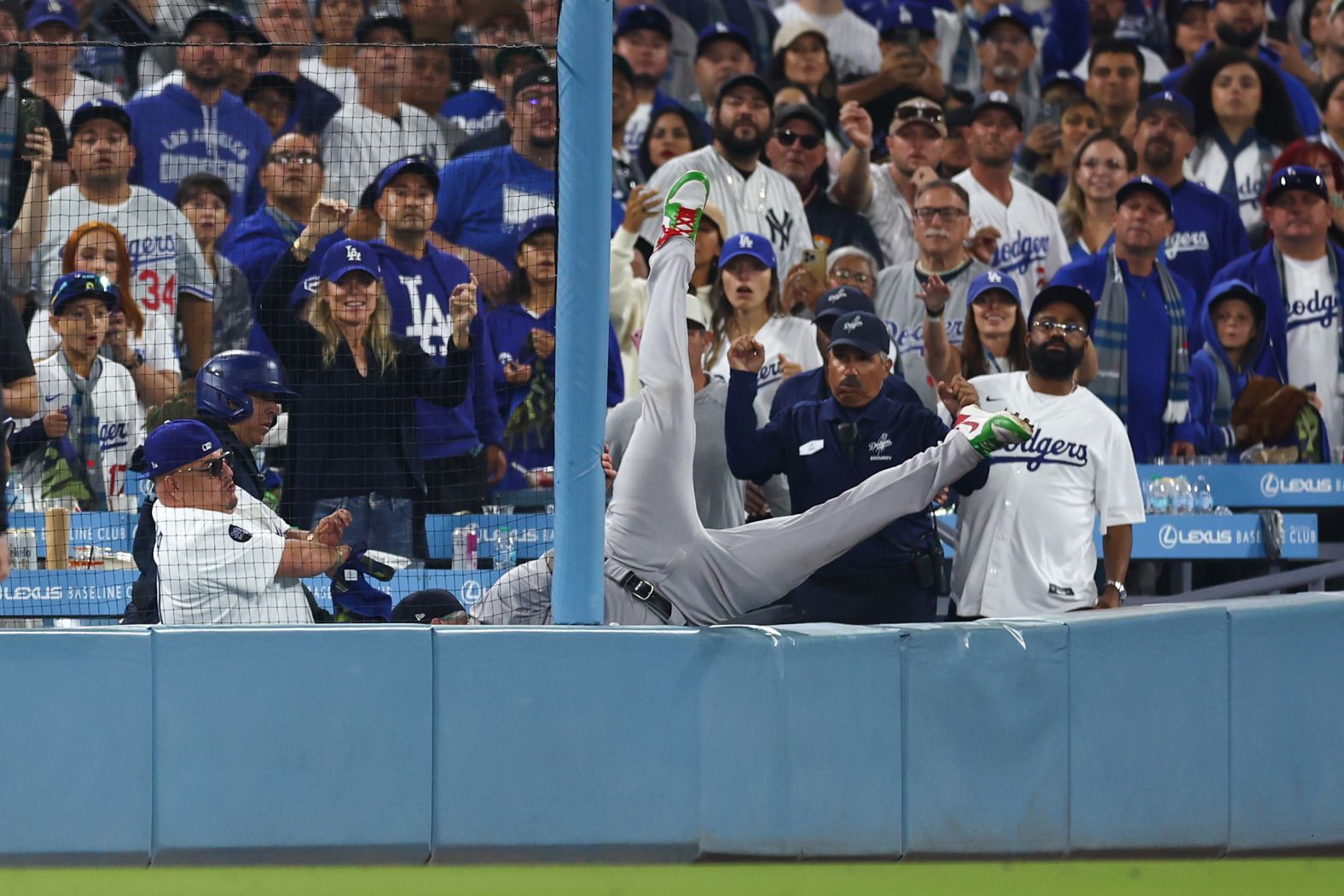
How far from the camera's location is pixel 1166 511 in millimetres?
8000

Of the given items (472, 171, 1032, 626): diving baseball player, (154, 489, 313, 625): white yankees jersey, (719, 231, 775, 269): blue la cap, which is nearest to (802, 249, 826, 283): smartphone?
(719, 231, 775, 269): blue la cap

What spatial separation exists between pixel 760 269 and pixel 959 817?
3.59 m

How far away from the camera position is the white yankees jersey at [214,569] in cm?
547

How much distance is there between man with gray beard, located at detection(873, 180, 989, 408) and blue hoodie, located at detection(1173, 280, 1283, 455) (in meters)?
1.23

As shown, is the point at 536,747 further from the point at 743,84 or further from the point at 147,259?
the point at 743,84

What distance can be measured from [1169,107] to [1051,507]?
4494 mm

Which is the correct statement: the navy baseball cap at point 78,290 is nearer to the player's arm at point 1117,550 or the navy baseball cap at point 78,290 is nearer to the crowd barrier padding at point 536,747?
the crowd barrier padding at point 536,747

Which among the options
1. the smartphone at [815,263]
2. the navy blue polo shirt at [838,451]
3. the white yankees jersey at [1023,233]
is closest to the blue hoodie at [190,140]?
the smartphone at [815,263]

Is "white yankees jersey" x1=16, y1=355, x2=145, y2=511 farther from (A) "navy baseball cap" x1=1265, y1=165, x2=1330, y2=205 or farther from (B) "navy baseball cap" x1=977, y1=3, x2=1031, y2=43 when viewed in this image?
(B) "navy baseball cap" x1=977, y1=3, x2=1031, y2=43

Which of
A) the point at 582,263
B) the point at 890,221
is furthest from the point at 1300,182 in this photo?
the point at 582,263

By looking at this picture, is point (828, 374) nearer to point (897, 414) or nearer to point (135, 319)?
point (897, 414)

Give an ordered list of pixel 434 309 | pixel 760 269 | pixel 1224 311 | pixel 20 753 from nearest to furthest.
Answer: pixel 20 753 < pixel 434 309 < pixel 760 269 < pixel 1224 311

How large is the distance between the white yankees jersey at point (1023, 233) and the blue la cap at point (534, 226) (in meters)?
3.87

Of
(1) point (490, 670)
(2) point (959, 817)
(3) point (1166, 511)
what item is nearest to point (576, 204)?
(1) point (490, 670)
